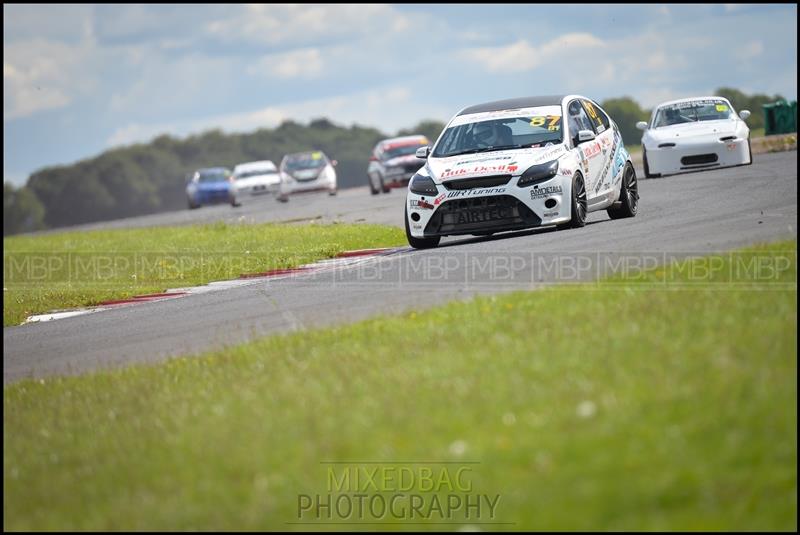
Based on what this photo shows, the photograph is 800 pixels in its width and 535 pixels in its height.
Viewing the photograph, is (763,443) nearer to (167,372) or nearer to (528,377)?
(528,377)

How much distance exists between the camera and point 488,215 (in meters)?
15.2

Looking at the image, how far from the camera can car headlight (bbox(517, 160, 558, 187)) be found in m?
15.2

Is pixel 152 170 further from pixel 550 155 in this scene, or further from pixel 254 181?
pixel 550 155

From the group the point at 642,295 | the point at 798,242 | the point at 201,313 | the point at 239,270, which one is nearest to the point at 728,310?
the point at 642,295

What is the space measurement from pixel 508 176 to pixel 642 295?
5920mm

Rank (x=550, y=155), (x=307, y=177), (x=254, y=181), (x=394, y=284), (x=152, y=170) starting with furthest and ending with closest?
(x=152, y=170)
(x=254, y=181)
(x=307, y=177)
(x=550, y=155)
(x=394, y=284)

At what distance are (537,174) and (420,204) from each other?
146 centimetres

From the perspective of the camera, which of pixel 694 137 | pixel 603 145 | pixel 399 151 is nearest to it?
pixel 603 145

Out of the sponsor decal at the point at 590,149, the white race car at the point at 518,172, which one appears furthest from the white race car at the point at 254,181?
the sponsor decal at the point at 590,149

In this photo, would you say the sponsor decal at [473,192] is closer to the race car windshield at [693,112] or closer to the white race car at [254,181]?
the race car windshield at [693,112]

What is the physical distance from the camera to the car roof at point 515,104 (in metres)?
17.0

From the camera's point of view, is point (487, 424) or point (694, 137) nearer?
point (487, 424)

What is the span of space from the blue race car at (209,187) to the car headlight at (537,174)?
31.9 meters

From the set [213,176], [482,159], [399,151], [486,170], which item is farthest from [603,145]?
[213,176]
